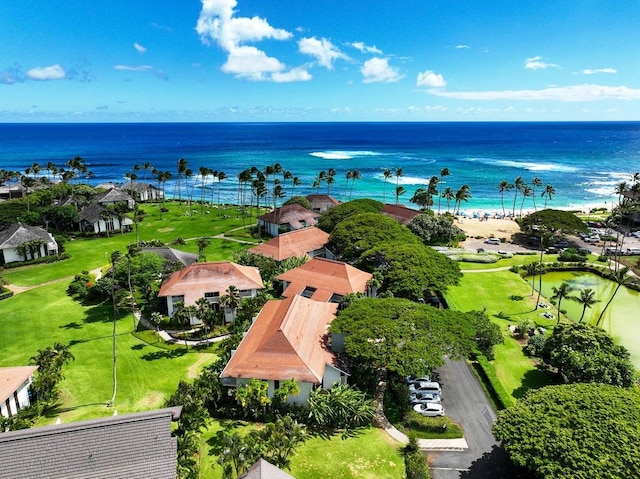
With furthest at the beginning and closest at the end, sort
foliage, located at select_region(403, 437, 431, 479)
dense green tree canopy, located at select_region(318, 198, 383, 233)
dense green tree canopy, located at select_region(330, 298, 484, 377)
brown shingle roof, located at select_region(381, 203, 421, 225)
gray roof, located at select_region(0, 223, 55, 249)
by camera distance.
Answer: brown shingle roof, located at select_region(381, 203, 421, 225)
dense green tree canopy, located at select_region(318, 198, 383, 233)
gray roof, located at select_region(0, 223, 55, 249)
dense green tree canopy, located at select_region(330, 298, 484, 377)
foliage, located at select_region(403, 437, 431, 479)

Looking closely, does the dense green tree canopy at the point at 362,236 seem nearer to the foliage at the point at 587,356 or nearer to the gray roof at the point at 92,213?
the foliage at the point at 587,356

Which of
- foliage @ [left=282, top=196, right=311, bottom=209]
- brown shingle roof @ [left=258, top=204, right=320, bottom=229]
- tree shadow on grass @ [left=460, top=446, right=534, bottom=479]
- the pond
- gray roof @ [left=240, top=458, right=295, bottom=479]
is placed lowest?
tree shadow on grass @ [left=460, top=446, right=534, bottom=479]

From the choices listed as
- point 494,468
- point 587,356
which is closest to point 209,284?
point 494,468

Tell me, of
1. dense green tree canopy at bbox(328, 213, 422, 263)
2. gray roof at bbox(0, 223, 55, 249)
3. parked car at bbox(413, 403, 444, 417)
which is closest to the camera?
parked car at bbox(413, 403, 444, 417)

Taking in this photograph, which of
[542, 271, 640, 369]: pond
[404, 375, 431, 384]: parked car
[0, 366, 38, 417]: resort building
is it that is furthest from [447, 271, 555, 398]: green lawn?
[0, 366, 38, 417]: resort building

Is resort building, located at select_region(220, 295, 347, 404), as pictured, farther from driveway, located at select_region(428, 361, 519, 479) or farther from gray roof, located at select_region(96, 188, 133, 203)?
gray roof, located at select_region(96, 188, 133, 203)

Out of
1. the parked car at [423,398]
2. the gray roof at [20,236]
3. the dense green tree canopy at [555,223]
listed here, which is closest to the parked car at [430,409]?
the parked car at [423,398]

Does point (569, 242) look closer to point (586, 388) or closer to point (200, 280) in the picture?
point (586, 388)

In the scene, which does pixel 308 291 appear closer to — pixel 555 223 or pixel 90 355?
pixel 90 355

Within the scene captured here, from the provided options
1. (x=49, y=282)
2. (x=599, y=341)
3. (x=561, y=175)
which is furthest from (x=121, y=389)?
(x=561, y=175)
